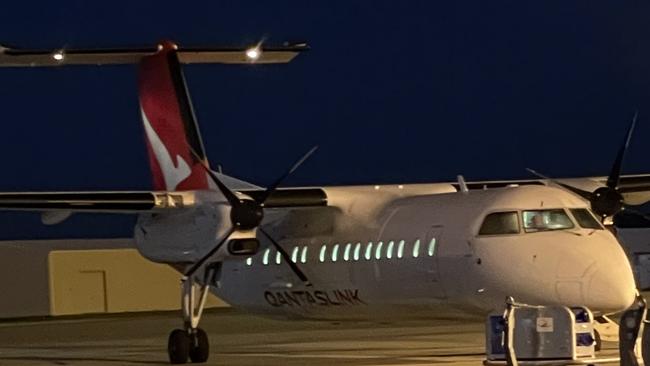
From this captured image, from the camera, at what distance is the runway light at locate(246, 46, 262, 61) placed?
25.5 m

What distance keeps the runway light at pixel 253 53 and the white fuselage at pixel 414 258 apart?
9.65 feet

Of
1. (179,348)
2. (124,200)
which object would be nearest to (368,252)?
(179,348)

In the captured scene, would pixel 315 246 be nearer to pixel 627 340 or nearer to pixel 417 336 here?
pixel 417 336

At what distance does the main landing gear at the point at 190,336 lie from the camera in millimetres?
22344

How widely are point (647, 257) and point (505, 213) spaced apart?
32845 millimetres

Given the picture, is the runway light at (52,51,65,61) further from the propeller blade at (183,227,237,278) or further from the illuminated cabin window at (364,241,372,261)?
the illuminated cabin window at (364,241,372,261)

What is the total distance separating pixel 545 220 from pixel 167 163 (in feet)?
25.5

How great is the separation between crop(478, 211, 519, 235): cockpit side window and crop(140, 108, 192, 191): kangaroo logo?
6309 mm

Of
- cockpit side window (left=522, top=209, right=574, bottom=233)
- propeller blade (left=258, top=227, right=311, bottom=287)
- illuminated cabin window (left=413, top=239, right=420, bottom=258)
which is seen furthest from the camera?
propeller blade (left=258, top=227, right=311, bottom=287)

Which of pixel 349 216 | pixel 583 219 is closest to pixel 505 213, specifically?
pixel 583 219

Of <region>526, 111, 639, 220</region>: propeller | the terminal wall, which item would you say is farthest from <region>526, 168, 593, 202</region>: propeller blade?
the terminal wall

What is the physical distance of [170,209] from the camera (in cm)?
2238

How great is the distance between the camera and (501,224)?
1981 cm

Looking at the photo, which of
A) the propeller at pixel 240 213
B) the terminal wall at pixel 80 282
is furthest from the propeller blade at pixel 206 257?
the terminal wall at pixel 80 282
